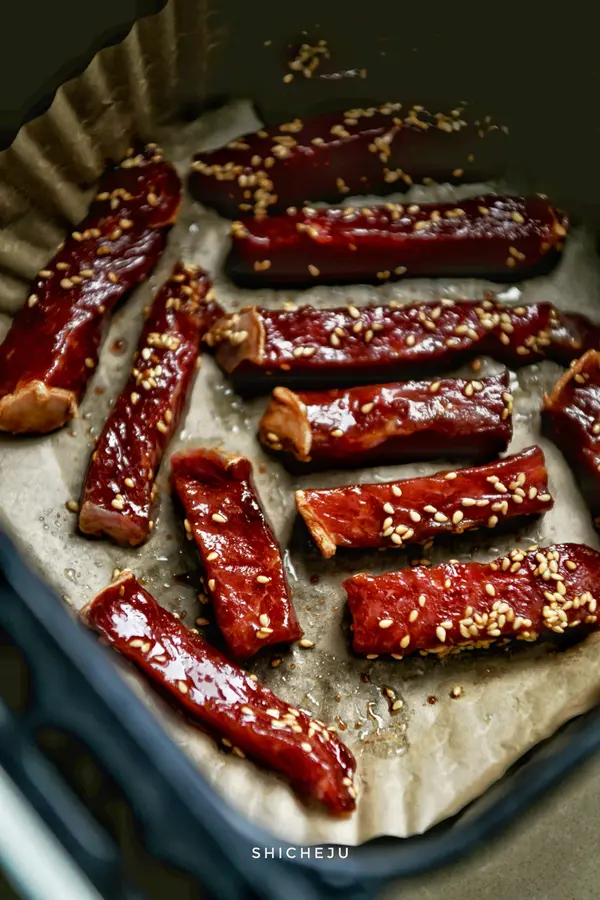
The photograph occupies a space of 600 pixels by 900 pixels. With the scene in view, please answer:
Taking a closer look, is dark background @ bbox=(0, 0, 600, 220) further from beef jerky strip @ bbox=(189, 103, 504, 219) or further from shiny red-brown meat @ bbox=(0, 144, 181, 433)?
shiny red-brown meat @ bbox=(0, 144, 181, 433)

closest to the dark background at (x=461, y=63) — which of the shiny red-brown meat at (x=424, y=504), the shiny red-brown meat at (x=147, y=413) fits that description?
the shiny red-brown meat at (x=147, y=413)

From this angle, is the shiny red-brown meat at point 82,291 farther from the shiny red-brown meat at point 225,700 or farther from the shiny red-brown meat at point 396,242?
the shiny red-brown meat at point 225,700

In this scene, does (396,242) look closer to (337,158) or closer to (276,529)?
(337,158)

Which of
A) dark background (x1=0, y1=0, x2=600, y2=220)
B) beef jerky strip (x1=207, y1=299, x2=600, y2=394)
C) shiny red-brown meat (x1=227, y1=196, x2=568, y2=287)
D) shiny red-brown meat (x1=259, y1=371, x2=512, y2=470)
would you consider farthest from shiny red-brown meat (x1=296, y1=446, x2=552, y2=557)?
dark background (x1=0, y1=0, x2=600, y2=220)

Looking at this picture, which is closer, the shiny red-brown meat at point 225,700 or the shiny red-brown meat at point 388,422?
the shiny red-brown meat at point 225,700

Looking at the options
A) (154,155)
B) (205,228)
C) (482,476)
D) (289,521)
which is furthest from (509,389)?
(154,155)

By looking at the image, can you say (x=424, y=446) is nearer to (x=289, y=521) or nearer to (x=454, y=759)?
(x=289, y=521)
